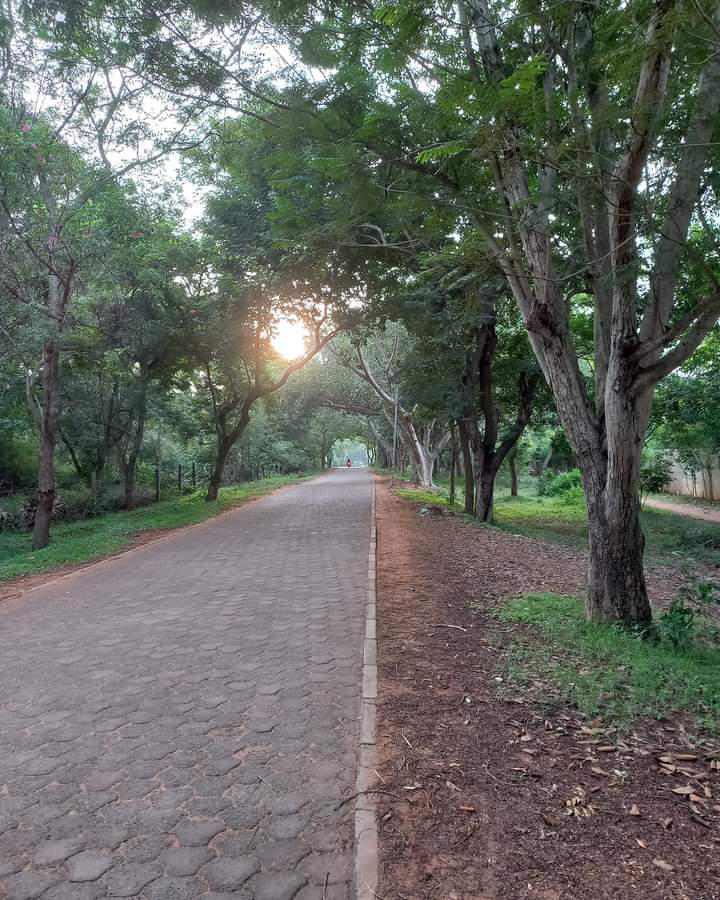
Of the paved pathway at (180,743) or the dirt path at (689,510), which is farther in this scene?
the dirt path at (689,510)

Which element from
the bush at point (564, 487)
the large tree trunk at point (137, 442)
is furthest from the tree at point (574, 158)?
the bush at point (564, 487)

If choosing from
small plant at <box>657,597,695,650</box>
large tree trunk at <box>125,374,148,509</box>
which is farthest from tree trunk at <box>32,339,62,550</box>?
small plant at <box>657,597,695,650</box>

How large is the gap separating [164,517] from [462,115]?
1391cm

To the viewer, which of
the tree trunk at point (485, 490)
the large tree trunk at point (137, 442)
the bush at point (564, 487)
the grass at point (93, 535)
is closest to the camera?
the grass at point (93, 535)

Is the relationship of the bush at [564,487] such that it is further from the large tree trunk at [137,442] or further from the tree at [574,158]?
the tree at [574,158]

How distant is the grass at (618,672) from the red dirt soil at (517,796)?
19 cm

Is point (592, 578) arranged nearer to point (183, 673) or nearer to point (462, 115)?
point (183, 673)

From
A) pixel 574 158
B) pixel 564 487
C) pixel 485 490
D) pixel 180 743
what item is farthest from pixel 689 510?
pixel 180 743

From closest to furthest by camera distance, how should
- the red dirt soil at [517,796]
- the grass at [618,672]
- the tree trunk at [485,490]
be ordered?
the red dirt soil at [517,796] < the grass at [618,672] < the tree trunk at [485,490]

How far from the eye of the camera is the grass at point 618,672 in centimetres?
369

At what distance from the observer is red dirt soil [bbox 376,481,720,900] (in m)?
2.26

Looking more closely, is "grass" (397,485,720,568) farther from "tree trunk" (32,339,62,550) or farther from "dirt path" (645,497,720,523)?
"tree trunk" (32,339,62,550)

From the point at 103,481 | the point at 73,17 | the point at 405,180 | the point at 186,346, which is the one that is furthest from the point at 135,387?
the point at 405,180

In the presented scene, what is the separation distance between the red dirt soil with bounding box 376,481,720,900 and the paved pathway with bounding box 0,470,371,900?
1.03 feet
